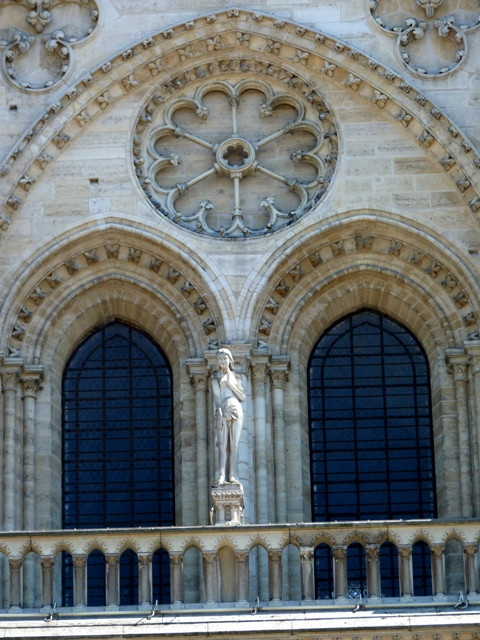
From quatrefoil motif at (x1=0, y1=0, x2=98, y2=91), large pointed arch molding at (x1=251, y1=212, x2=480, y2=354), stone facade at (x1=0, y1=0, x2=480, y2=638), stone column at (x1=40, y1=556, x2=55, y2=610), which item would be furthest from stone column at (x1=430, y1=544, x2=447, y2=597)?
quatrefoil motif at (x1=0, y1=0, x2=98, y2=91)

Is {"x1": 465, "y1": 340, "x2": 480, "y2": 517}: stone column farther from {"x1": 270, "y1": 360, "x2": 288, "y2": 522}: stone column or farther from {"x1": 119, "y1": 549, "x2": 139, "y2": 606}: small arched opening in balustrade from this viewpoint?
{"x1": 119, "y1": 549, "x2": 139, "y2": 606}: small arched opening in balustrade

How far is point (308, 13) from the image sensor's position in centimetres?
2720

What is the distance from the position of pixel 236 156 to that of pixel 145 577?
17.4 ft

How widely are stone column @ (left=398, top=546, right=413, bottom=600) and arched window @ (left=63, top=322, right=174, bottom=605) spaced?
325cm

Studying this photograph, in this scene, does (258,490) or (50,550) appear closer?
(50,550)

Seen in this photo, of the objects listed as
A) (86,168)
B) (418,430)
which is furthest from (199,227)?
(418,430)

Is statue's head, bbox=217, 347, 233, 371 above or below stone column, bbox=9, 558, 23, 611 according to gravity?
above

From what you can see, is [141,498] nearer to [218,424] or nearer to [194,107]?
[218,424]

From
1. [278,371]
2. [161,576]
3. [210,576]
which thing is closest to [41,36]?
[278,371]

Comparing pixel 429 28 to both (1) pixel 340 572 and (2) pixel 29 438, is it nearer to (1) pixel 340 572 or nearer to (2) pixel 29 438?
(2) pixel 29 438

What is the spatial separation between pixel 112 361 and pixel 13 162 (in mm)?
2387

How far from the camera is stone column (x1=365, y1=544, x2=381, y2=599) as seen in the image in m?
24.0

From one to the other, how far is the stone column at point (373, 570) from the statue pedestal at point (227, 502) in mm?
1366

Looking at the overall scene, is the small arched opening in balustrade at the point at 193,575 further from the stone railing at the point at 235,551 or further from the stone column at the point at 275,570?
the stone column at the point at 275,570
